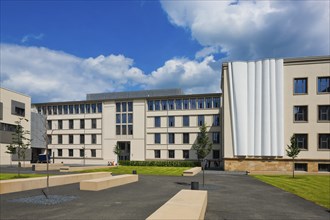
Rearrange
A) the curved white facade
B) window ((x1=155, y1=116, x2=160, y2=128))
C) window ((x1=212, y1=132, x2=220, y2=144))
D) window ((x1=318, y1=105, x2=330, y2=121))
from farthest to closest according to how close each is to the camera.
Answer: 1. window ((x1=155, y1=116, x2=160, y2=128))
2. window ((x1=212, y1=132, x2=220, y2=144))
3. the curved white facade
4. window ((x1=318, y1=105, x2=330, y2=121))

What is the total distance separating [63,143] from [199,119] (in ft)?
118

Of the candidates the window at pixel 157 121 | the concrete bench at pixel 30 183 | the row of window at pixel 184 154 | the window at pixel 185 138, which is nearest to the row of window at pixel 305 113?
the row of window at pixel 184 154

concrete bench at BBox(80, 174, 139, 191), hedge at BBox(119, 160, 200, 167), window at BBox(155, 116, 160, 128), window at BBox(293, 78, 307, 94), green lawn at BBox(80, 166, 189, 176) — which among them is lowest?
hedge at BBox(119, 160, 200, 167)

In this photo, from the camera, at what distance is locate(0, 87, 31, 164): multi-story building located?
5559 cm

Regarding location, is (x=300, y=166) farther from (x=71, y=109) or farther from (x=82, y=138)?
(x=71, y=109)

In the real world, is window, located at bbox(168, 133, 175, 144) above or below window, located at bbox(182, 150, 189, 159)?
above

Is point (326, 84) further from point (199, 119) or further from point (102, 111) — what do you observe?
point (102, 111)

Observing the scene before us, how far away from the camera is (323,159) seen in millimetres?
40219

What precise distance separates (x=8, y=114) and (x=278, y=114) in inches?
2028

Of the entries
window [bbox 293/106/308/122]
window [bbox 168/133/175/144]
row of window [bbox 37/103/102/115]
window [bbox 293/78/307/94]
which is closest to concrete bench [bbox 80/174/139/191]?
window [bbox 293/106/308/122]

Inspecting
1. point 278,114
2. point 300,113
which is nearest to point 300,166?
point 300,113

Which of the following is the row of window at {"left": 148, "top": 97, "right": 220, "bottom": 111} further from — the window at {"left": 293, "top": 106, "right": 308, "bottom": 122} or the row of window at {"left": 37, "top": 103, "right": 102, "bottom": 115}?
the window at {"left": 293, "top": 106, "right": 308, "bottom": 122}

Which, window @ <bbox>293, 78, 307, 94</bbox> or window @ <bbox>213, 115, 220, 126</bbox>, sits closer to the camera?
window @ <bbox>293, 78, 307, 94</bbox>

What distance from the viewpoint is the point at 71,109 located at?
72.4m
